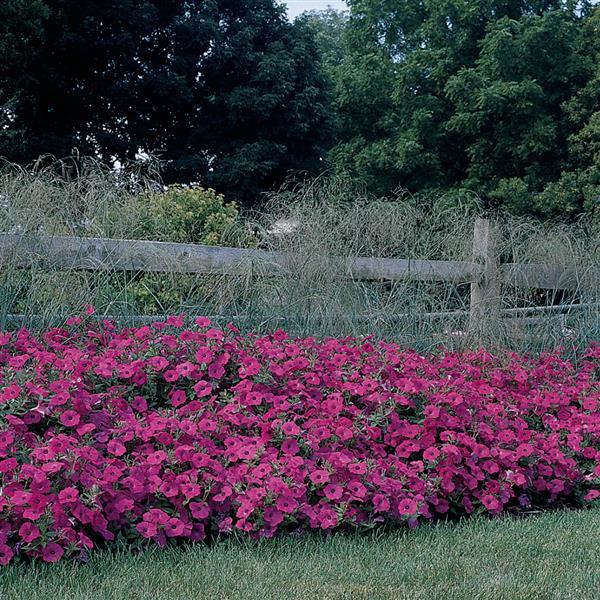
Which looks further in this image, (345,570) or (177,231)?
(177,231)

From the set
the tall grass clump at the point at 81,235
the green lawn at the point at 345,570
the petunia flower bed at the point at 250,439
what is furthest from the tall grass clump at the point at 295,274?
the green lawn at the point at 345,570

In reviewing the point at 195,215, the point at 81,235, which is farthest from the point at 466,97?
the point at 81,235

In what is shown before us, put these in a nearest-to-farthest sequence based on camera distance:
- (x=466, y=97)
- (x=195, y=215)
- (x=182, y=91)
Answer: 1. (x=195, y=215)
2. (x=182, y=91)
3. (x=466, y=97)

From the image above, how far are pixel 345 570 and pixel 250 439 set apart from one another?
2.55 feet

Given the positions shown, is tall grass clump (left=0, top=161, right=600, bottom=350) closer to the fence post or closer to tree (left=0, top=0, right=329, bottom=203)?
the fence post

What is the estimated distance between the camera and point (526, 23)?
61.8ft

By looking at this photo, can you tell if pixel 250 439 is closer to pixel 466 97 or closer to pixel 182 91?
pixel 182 91

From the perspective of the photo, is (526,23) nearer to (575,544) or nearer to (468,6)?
(468,6)

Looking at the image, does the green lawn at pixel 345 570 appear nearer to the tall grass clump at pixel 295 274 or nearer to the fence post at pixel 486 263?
the tall grass clump at pixel 295 274

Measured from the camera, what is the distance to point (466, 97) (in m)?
Answer: 18.9

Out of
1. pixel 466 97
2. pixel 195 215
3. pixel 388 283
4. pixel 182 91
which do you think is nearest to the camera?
pixel 388 283

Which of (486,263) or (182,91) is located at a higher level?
(182,91)

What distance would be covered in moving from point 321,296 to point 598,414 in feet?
6.07

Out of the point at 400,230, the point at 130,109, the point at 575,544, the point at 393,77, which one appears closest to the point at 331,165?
the point at 393,77
